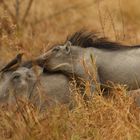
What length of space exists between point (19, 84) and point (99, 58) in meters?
0.66

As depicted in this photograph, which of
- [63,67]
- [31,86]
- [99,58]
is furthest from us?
[99,58]

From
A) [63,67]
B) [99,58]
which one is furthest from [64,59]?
[99,58]

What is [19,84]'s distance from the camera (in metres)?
5.46

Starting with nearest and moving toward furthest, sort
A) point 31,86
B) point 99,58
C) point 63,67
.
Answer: point 31,86
point 63,67
point 99,58

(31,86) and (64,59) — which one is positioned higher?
(64,59)

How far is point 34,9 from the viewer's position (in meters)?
9.56

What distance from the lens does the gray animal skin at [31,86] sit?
209 inches

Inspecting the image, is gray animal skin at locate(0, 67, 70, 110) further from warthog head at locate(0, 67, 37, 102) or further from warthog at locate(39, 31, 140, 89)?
warthog at locate(39, 31, 140, 89)

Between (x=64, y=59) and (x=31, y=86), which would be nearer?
(x=31, y=86)

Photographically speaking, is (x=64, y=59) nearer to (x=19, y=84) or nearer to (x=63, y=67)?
(x=63, y=67)

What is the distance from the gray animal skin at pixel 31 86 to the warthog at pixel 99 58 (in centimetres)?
11

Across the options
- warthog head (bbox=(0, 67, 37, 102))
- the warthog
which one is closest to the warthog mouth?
the warthog

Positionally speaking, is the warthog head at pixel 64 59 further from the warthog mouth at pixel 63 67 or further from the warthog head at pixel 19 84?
the warthog head at pixel 19 84

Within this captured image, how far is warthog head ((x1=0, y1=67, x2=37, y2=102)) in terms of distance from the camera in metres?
5.39
